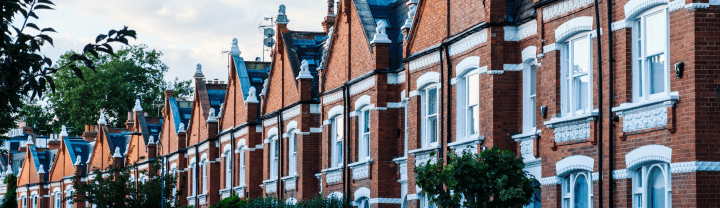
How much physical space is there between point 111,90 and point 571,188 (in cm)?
6710

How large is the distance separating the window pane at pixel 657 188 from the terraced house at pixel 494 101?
1.5 inches

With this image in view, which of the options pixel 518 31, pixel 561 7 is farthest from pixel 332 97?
pixel 561 7

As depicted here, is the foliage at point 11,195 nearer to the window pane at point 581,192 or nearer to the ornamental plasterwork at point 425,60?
the ornamental plasterwork at point 425,60

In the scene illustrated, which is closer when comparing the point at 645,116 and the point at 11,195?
the point at 645,116

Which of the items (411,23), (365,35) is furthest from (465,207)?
(365,35)

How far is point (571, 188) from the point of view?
1944 cm

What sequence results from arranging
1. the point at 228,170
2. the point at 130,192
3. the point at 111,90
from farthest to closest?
the point at 111,90
the point at 130,192
the point at 228,170

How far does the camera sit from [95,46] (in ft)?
38.9

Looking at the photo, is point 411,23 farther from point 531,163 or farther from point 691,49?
point 691,49

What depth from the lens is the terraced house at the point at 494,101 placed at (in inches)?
634

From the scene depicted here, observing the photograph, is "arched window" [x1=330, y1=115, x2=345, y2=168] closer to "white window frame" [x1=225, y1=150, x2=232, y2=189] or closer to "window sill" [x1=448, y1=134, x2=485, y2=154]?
"window sill" [x1=448, y1=134, x2=485, y2=154]

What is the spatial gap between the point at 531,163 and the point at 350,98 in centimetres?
1105

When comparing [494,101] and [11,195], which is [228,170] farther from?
[11,195]

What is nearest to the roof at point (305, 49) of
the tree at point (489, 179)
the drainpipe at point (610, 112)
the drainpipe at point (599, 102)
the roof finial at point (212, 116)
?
the roof finial at point (212, 116)
